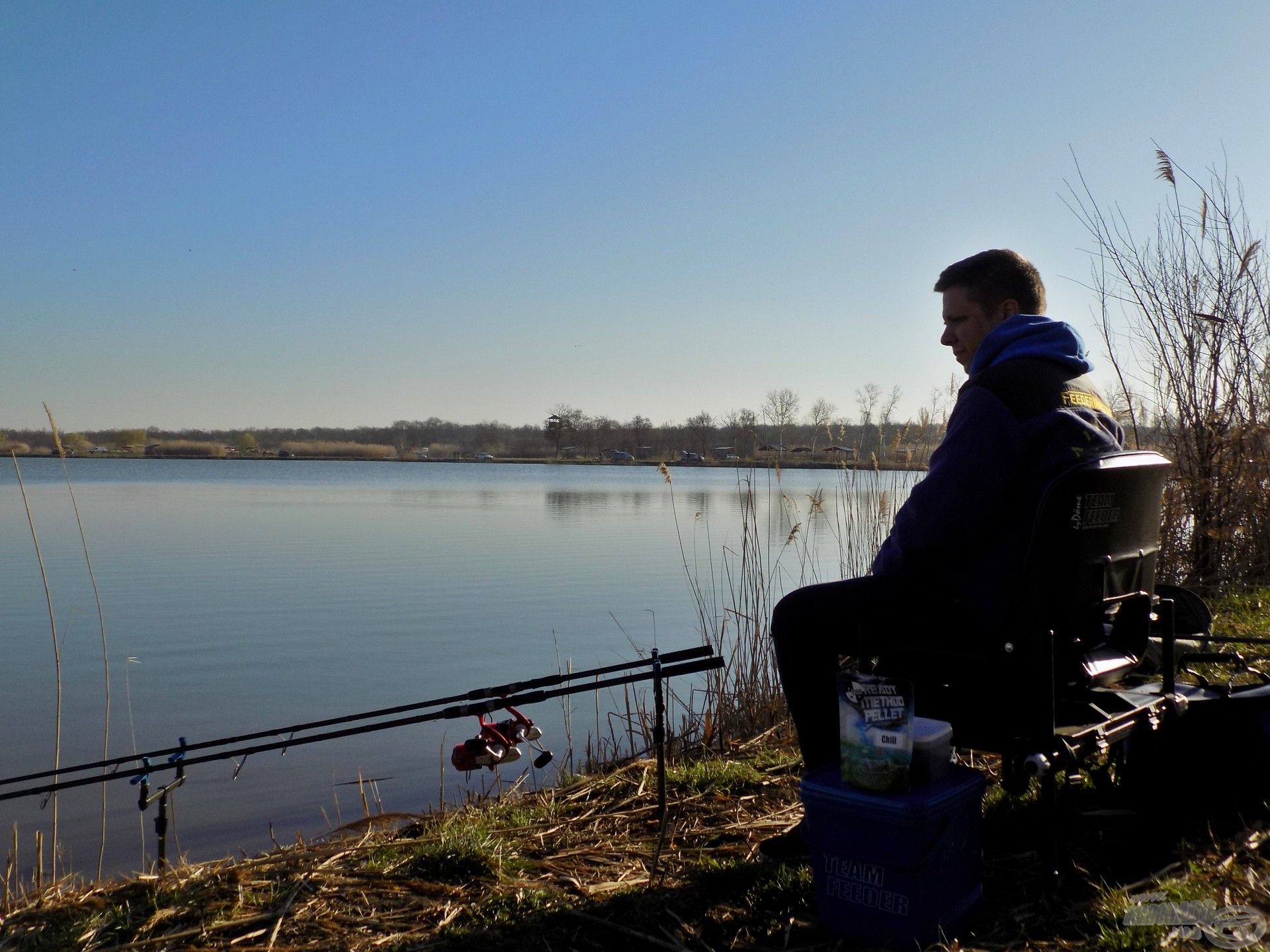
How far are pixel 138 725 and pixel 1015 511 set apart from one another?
5.24 m

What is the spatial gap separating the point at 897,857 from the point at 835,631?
52 centimetres

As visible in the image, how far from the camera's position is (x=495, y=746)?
9.93 feet

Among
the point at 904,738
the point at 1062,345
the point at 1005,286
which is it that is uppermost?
the point at 1005,286

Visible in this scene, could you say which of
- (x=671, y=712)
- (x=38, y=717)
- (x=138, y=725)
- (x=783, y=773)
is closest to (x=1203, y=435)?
(x=671, y=712)

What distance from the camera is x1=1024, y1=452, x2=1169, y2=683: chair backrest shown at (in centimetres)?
198

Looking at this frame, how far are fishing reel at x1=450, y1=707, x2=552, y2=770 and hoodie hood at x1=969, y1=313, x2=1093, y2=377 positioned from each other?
1644mm

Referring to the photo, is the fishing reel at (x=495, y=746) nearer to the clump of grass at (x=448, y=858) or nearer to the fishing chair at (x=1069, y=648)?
the clump of grass at (x=448, y=858)

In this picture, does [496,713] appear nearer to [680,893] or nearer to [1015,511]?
[680,893]

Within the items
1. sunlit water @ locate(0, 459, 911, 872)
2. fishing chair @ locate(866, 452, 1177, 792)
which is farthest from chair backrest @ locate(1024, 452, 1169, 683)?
sunlit water @ locate(0, 459, 911, 872)

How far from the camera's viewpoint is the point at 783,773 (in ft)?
11.2

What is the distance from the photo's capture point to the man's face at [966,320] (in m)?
2.52

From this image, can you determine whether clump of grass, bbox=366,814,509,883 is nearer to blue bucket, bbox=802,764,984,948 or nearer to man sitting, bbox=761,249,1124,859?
man sitting, bbox=761,249,1124,859

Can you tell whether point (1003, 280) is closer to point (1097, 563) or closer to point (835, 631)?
point (1097, 563)

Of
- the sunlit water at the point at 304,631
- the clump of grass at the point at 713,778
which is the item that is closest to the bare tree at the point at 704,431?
the sunlit water at the point at 304,631
